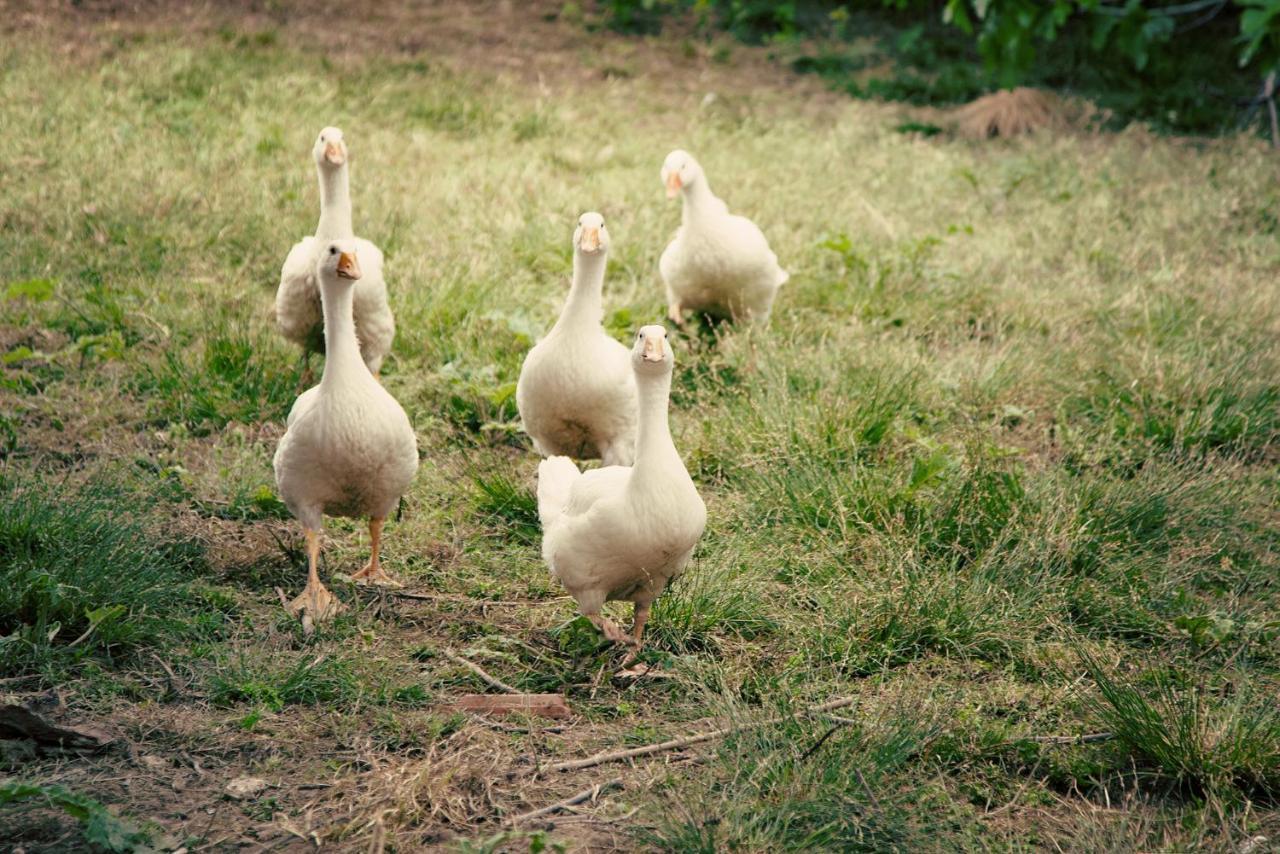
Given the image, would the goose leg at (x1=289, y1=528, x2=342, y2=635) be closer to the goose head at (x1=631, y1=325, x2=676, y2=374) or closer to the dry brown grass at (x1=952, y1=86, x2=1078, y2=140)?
the goose head at (x1=631, y1=325, x2=676, y2=374)

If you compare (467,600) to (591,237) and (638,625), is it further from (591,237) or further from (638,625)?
(591,237)

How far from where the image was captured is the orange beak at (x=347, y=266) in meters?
4.05

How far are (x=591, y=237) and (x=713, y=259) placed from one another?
153 cm

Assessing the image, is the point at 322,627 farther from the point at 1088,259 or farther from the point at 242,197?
the point at 1088,259

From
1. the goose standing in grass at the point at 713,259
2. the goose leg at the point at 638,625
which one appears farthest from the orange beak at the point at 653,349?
the goose standing in grass at the point at 713,259

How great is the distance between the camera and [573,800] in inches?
120

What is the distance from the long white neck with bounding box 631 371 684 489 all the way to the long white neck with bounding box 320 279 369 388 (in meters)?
0.99

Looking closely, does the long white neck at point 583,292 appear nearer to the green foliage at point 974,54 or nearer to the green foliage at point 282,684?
the green foliage at point 282,684

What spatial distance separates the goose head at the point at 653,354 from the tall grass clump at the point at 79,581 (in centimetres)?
158

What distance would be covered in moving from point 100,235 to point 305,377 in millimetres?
2014

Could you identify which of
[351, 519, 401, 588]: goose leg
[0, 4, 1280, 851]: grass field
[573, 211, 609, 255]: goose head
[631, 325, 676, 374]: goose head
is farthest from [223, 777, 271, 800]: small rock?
[573, 211, 609, 255]: goose head

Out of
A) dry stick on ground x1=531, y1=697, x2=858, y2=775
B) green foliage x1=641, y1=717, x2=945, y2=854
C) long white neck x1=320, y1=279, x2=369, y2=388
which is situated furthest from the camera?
long white neck x1=320, y1=279, x2=369, y2=388

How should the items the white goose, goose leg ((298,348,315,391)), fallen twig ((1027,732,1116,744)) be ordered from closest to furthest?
1. fallen twig ((1027,732,1116,744))
2. the white goose
3. goose leg ((298,348,315,391))

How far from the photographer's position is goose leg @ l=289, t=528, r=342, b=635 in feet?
12.7
